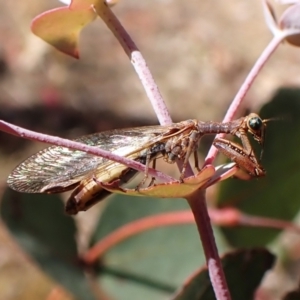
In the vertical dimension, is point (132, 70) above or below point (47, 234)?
below

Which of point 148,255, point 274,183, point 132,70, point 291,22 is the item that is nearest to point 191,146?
point 291,22

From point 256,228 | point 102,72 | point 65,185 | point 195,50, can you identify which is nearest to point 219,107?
point 195,50

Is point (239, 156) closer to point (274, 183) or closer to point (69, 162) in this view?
point (69, 162)

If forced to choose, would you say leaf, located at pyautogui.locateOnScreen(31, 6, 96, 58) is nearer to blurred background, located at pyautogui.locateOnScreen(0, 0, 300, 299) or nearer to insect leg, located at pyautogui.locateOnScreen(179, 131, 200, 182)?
insect leg, located at pyautogui.locateOnScreen(179, 131, 200, 182)

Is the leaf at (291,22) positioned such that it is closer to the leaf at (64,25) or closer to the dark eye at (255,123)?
the dark eye at (255,123)

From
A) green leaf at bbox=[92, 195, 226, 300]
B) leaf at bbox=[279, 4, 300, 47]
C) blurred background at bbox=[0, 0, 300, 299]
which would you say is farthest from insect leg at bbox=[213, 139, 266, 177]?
blurred background at bbox=[0, 0, 300, 299]
